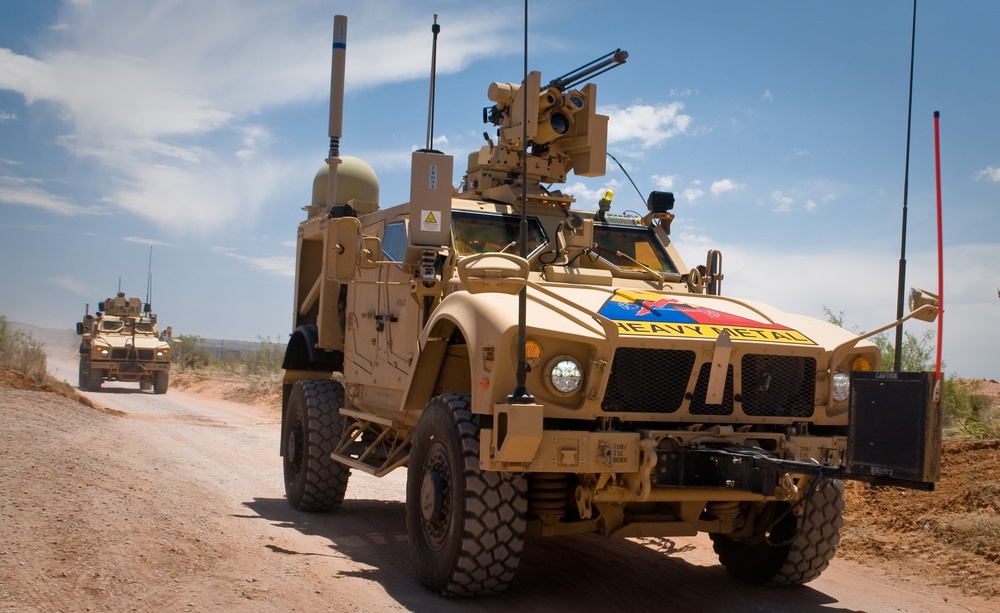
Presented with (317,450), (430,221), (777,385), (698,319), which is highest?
(430,221)

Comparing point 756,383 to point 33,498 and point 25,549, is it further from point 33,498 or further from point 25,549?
point 33,498

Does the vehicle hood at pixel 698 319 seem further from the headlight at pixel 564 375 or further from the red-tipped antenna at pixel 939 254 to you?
the red-tipped antenna at pixel 939 254

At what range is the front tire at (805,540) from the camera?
587 centimetres

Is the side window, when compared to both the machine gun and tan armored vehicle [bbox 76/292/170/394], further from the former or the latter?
tan armored vehicle [bbox 76/292/170/394]

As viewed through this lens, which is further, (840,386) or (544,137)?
(544,137)

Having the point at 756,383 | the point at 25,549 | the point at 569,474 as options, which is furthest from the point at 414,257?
the point at 25,549

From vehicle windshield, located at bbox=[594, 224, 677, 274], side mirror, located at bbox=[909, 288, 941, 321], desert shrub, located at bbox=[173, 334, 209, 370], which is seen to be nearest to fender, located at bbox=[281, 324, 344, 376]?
vehicle windshield, located at bbox=[594, 224, 677, 274]

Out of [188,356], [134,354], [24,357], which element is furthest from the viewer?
[188,356]

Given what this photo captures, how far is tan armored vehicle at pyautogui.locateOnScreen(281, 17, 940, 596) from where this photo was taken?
4875 millimetres

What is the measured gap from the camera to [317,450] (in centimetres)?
826

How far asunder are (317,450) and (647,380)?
387 cm

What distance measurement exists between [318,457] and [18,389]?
10.5 metres

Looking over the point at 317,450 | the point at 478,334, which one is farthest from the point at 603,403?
the point at 317,450

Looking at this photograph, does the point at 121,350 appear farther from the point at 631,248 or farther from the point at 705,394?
the point at 705,394
